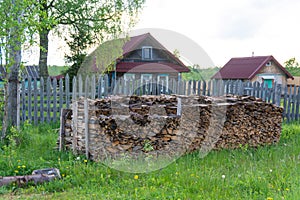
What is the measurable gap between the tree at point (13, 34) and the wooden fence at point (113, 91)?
7.06ft

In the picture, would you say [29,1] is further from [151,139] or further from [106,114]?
[151,139]

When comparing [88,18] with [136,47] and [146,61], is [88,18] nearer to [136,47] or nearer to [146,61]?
[136,47]

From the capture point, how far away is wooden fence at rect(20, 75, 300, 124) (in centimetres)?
985

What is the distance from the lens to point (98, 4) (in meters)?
16.6

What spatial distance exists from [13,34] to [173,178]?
15.2 ft

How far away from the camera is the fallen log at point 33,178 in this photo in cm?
494

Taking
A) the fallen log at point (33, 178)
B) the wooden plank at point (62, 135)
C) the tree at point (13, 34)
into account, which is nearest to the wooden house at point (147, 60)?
the tree at point (13, 34)

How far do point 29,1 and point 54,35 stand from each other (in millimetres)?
11626

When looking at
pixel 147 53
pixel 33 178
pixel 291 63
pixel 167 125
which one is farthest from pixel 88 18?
pixel 291 63

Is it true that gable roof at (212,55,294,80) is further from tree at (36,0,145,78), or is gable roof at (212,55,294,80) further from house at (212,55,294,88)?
tree at (36,0,145,78)

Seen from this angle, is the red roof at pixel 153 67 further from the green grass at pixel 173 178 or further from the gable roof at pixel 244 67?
the green grass at pixel 173 178

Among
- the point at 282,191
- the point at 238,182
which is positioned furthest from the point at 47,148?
the point at 282,191

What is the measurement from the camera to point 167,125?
6617mm

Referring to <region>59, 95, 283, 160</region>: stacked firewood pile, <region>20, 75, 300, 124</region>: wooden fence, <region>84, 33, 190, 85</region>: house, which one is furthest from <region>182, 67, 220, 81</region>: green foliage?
<region>59, 95, 283, 160</region>: stacked firewood pile
